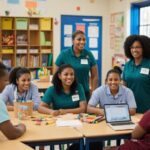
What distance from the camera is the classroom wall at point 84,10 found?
7705 millimetres

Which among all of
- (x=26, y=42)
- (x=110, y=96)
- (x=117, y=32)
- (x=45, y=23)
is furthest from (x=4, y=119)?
(x=117, y=32)

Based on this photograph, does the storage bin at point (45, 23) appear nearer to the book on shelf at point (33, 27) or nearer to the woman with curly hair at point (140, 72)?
the book on shelf at point (33, 27)

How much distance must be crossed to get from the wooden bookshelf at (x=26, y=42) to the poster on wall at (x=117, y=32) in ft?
5.10

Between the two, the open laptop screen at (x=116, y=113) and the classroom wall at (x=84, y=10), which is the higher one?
the classroom wall at (x=84, y=10)

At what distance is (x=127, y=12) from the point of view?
7.57 m

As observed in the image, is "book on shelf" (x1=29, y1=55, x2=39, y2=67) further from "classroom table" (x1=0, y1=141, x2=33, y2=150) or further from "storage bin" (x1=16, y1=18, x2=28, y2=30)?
"classroom table" (x1=0, y1=141, x2=33, y2=150)

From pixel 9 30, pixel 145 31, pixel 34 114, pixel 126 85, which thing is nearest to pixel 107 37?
pixel 145 31

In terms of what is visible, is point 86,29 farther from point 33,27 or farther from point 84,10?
point 33,27

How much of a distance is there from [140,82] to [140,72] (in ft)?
0.37

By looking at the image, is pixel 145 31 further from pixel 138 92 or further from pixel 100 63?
pixel 138 92

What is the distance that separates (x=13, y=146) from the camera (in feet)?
8.11

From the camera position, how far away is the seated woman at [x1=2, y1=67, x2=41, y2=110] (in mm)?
3743

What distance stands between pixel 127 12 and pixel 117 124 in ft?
16.0

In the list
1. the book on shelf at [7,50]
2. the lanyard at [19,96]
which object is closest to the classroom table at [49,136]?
the lanyard at [19,96]
